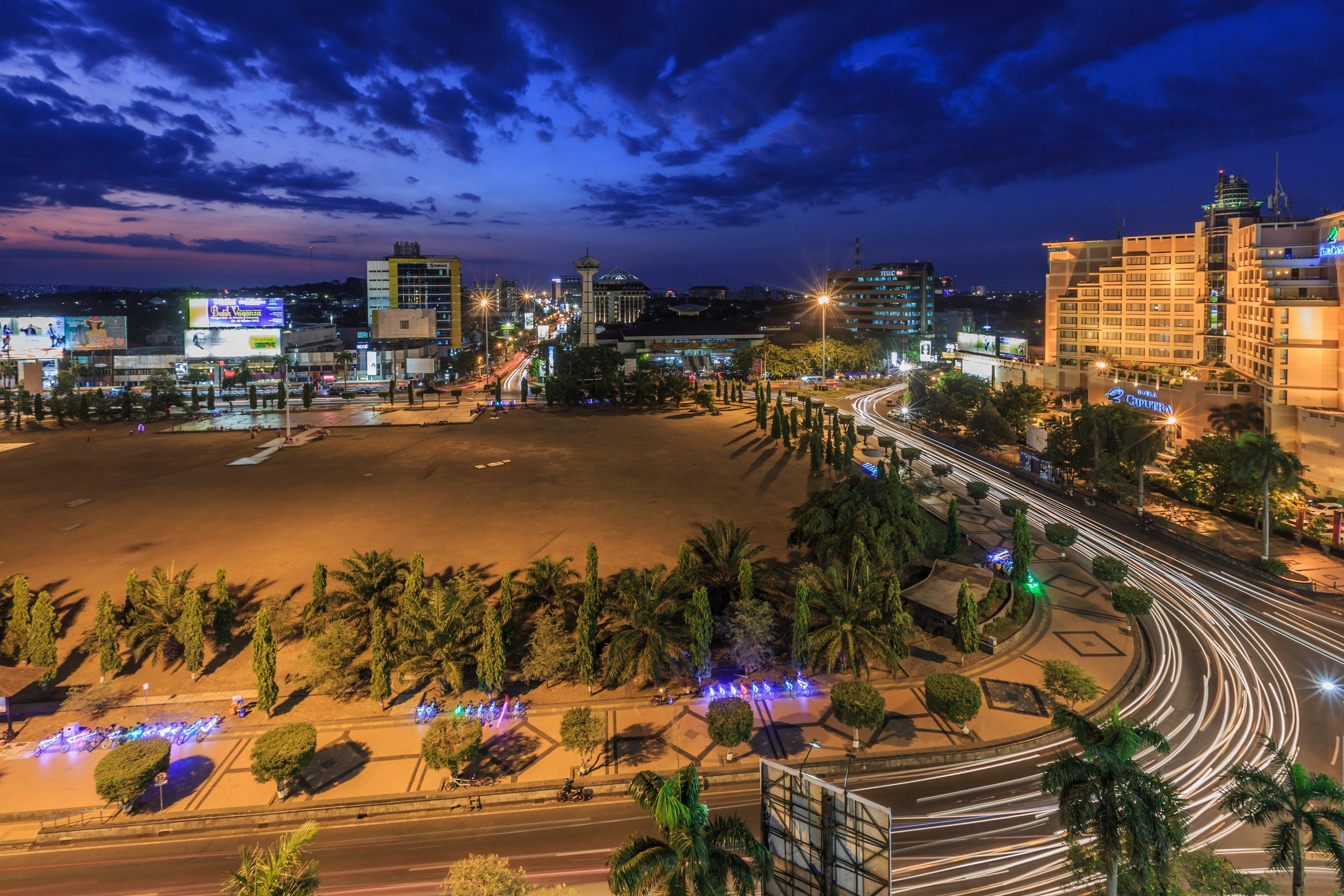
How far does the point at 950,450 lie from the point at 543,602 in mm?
48100

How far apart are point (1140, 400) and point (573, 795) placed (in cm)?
6828

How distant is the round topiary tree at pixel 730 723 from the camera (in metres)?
20.0

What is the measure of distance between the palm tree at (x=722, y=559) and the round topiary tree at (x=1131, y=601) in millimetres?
15195

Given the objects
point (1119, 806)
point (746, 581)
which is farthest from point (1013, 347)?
point (1119, 806)

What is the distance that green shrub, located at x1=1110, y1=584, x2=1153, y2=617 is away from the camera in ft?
92.0

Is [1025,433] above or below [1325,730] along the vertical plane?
above

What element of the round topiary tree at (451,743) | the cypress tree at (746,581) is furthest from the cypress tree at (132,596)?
the cypress tree at (746,581)

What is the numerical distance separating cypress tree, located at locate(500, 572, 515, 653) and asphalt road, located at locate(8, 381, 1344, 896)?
7.10 m

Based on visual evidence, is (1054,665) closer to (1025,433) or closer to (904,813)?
(904,813)

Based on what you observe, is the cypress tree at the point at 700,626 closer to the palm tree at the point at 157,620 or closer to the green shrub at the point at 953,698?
the green shrub at the point at 953,698

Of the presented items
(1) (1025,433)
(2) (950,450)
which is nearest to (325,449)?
(2) (950,450)

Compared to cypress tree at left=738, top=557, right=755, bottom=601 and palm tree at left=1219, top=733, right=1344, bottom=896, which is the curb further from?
palm tree at left=1219, top=733, right=1344, bottom=896

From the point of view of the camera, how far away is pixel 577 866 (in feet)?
55.9

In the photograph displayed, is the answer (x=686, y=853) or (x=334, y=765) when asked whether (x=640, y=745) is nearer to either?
(x=334, y=765)
